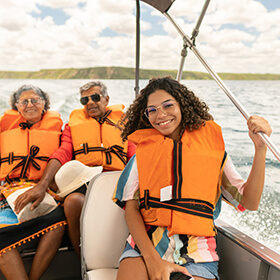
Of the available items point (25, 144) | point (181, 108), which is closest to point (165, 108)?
point (181, 108)

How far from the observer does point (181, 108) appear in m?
1.39

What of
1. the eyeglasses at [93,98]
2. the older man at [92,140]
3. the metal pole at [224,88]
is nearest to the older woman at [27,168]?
the older man at [92,140]

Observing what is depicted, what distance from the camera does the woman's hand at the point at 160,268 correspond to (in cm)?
109

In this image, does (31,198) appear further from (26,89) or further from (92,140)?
(26,89)

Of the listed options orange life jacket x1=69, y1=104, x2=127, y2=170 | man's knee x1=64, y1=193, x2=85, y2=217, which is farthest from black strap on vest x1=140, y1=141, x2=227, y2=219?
orange life jacket x1=69, y1=104, x2=127, y2=170

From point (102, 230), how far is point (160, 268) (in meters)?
0.43

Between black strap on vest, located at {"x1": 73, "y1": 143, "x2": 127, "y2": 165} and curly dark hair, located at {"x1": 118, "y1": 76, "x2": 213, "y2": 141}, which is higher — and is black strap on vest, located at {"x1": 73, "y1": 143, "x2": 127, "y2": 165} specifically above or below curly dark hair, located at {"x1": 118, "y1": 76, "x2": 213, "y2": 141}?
below

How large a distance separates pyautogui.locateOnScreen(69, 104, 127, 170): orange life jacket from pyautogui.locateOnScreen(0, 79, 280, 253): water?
0.65 meters

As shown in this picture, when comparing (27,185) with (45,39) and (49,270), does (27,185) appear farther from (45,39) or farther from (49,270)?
(45,39)

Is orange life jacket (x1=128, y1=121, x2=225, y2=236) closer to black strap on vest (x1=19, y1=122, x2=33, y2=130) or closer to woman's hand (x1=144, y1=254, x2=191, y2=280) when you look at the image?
woman's hand (x1=144, y1=254, x2=191, y2=280)

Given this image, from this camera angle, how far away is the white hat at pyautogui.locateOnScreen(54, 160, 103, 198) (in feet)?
6.24

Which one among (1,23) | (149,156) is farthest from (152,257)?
(1,23)

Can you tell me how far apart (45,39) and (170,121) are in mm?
10313

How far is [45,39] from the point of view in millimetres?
10477
